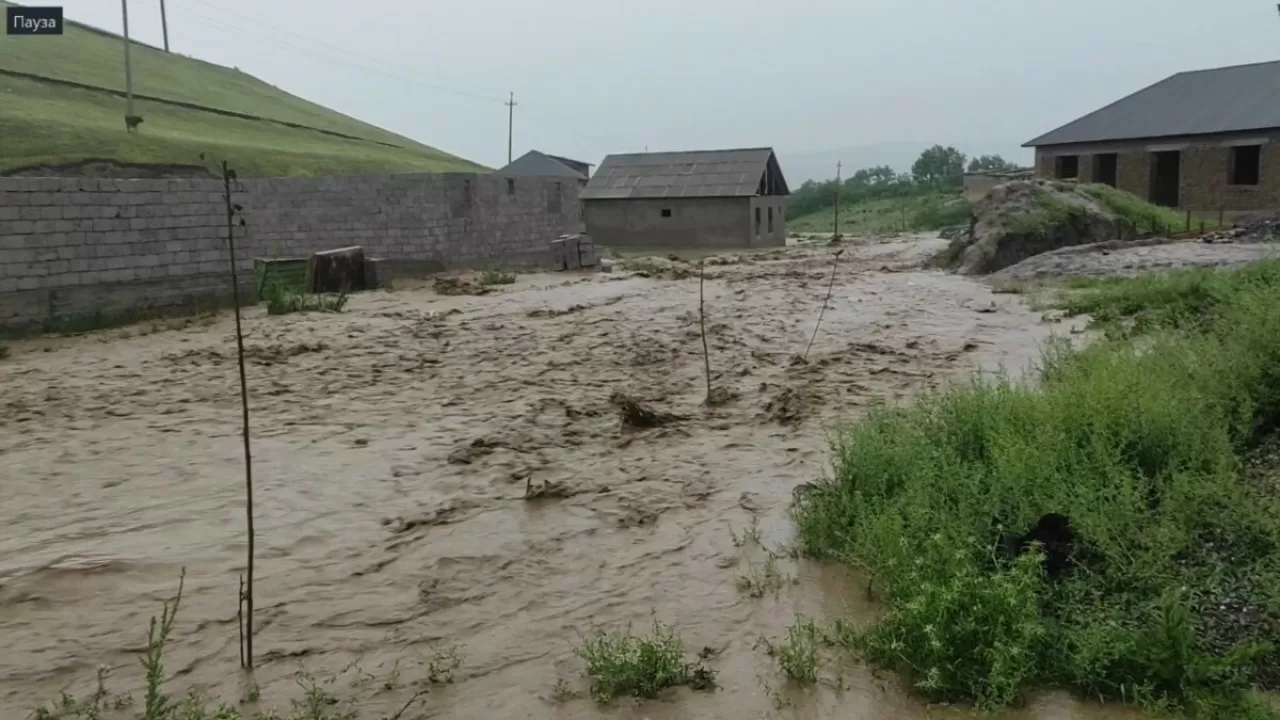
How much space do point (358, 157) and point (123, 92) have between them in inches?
321

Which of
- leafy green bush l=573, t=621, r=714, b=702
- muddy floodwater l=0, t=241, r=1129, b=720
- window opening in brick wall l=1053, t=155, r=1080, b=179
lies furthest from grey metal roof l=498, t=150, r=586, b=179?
leafy green bush l=573, t=621, r=714, b=702

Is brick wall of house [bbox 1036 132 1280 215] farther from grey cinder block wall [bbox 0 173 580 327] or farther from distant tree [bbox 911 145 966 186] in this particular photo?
distant tree [bbox 911 145 966 186]

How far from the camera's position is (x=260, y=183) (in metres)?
15.5

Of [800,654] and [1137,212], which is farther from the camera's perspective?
[1137,212]

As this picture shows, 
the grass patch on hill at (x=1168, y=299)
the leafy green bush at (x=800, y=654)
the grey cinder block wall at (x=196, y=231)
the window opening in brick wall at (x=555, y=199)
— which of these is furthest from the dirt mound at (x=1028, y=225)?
the leafy green bush at (x=800, y=654)

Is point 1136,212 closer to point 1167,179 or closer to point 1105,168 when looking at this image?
point 1167,179

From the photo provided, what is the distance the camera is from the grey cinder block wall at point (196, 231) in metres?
12.0

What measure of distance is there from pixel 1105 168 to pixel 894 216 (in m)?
13.3

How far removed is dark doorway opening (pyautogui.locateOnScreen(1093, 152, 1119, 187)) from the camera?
31297mm

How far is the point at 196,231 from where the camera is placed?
14.1m

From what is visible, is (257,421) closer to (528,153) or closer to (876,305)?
(876,305)

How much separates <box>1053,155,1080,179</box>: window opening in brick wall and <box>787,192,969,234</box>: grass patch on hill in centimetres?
621

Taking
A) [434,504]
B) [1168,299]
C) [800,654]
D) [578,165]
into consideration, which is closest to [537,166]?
[578,165]

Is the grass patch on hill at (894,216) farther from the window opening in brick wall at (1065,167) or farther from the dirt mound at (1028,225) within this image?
the dirt mound at (1028,225)
